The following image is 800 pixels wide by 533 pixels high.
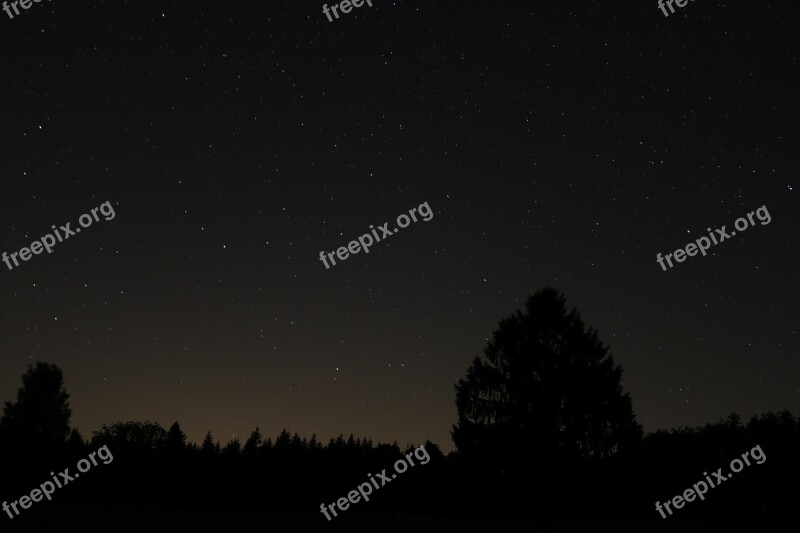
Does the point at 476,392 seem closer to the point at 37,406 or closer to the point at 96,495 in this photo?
the point at 96,495

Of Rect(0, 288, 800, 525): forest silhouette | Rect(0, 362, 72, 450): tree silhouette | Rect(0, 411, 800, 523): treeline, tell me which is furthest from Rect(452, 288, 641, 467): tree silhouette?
Rect(0, 362, 72, 450): tree silhouette

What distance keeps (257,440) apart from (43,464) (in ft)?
72.1

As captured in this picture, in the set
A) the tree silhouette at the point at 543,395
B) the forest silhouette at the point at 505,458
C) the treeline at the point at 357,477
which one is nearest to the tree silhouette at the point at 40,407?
the forest silhouette at the point at 505,458

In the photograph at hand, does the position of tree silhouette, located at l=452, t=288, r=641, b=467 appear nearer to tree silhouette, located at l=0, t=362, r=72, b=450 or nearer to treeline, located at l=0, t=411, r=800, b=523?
treeline, located at l=0, t=411, r=800, b=523

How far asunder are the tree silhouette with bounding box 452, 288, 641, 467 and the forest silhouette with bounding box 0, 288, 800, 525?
2.0 inches

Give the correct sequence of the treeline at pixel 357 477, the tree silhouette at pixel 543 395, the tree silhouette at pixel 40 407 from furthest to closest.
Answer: the tree silhouette at pixel 40 407
the treeline at pixel 357 477
the tree silhouette at pixel 543 395

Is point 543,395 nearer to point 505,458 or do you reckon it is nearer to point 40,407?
point 505,458

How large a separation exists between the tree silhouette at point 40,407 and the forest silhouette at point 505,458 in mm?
110

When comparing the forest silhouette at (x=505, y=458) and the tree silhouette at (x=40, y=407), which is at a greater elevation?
the tree silhouette at (x=40, y=407)

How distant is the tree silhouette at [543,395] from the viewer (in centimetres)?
2973

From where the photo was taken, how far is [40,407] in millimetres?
66562

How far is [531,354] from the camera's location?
3122 cm

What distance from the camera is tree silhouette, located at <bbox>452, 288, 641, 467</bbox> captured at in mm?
29734

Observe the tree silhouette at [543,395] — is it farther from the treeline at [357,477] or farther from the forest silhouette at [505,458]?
the treeline at [357,477]
